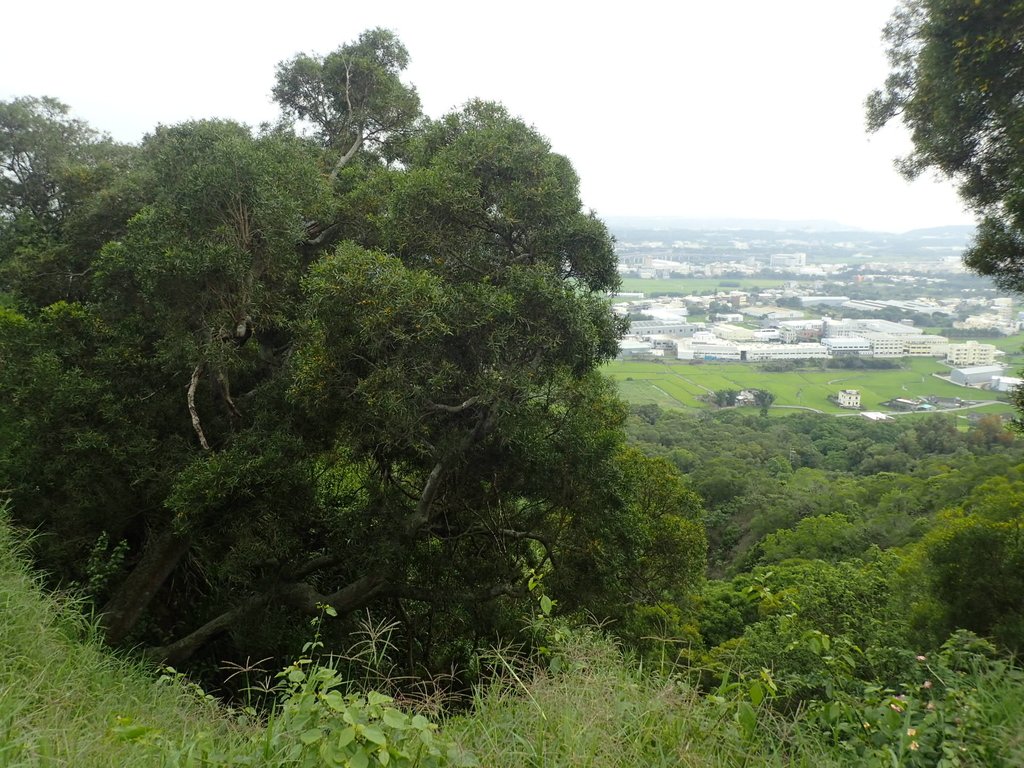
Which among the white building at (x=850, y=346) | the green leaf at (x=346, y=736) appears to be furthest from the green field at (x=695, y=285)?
the green leaf at (x=346, y=736)

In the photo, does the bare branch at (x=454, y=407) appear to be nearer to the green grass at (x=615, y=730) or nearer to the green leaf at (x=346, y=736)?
the green grass at (x=615, y=730)

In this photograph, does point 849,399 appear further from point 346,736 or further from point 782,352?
point 346,736

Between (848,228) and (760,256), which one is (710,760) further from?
(848,228)

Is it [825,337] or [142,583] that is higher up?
[142,583]

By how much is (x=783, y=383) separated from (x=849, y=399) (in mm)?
6130

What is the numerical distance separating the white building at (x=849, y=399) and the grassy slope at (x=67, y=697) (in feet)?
142

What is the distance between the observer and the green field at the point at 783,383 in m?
40.2

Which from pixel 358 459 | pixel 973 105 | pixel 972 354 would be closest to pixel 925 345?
pixel 972 354

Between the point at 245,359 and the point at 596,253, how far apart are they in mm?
3596

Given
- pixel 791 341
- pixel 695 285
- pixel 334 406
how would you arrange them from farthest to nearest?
1. pixel 695 285
2. pixel 791 341
3. pixel 334 406

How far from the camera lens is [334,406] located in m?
5.01

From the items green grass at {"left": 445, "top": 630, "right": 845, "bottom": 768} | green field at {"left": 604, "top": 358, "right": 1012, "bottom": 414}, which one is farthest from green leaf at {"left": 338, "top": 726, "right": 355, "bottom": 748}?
green field at {"left": 604, "top": 358, "right": 1012, "bottom": 414}

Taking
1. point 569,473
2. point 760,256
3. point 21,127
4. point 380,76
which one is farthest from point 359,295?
point 760,256

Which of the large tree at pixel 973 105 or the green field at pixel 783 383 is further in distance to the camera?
the green field at pixel 783 383
